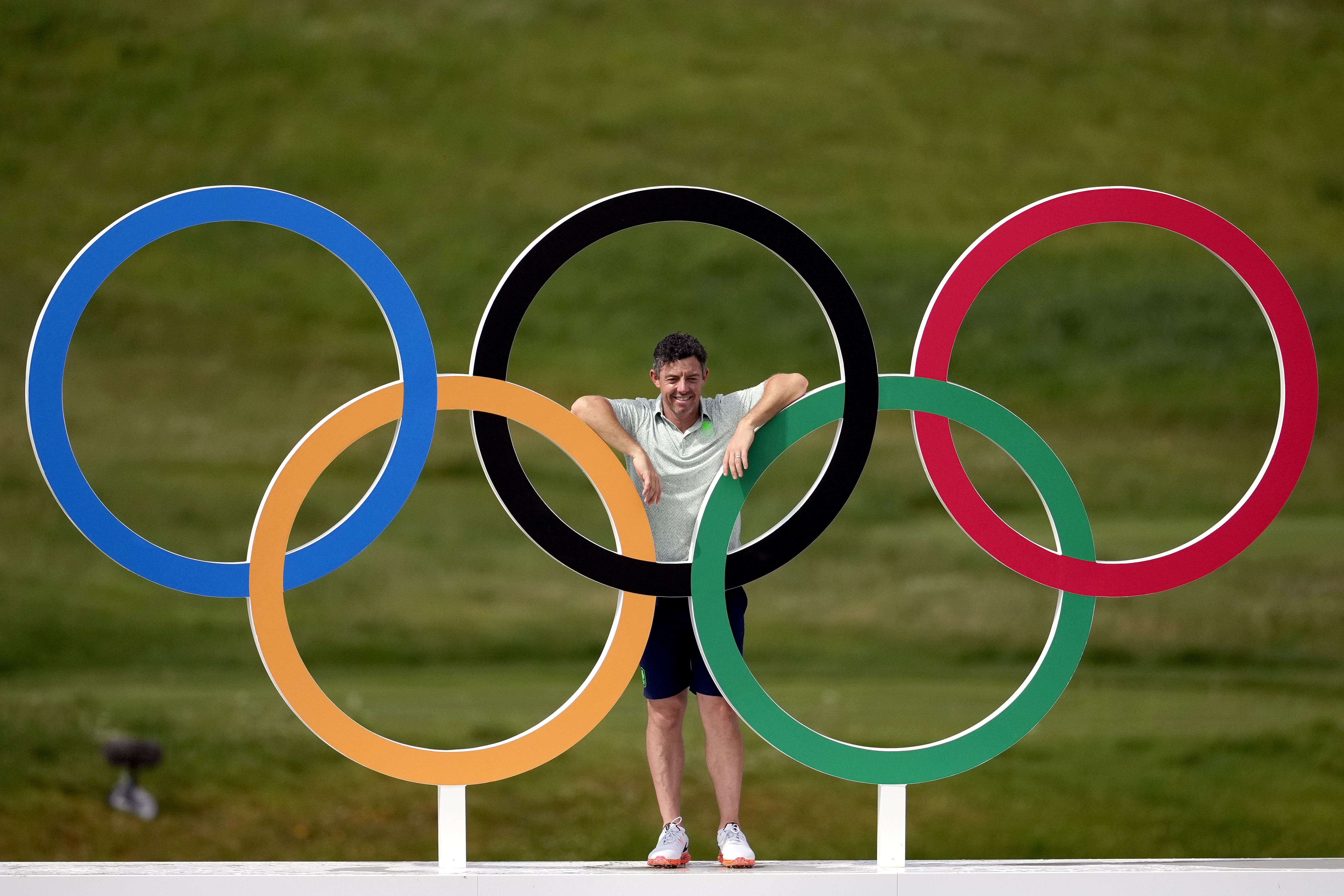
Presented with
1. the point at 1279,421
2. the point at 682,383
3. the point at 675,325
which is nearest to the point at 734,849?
the point at 682,383

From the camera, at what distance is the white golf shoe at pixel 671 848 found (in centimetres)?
459

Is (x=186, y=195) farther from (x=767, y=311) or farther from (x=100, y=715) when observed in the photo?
(x=767, y=311)

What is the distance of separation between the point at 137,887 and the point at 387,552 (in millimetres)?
8834

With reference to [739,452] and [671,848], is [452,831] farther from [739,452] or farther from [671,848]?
[739,452]

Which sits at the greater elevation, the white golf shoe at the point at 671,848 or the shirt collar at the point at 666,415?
the shirt collar at the point at 666,415

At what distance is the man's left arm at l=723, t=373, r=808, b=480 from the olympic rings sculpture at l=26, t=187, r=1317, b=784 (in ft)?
0.13

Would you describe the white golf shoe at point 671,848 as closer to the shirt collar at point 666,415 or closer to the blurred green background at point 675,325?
the shirt collar at point 666,415

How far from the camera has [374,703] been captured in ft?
40.6

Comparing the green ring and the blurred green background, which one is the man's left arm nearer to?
the green ring

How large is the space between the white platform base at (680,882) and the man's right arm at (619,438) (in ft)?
4.28

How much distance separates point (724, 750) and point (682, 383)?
131 cm

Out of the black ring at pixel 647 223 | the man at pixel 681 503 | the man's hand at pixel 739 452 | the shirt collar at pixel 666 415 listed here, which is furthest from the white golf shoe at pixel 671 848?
the shirt collar at pixel 666 415

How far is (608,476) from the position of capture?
4570 mm

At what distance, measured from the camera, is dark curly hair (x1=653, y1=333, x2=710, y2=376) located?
14.8ft
